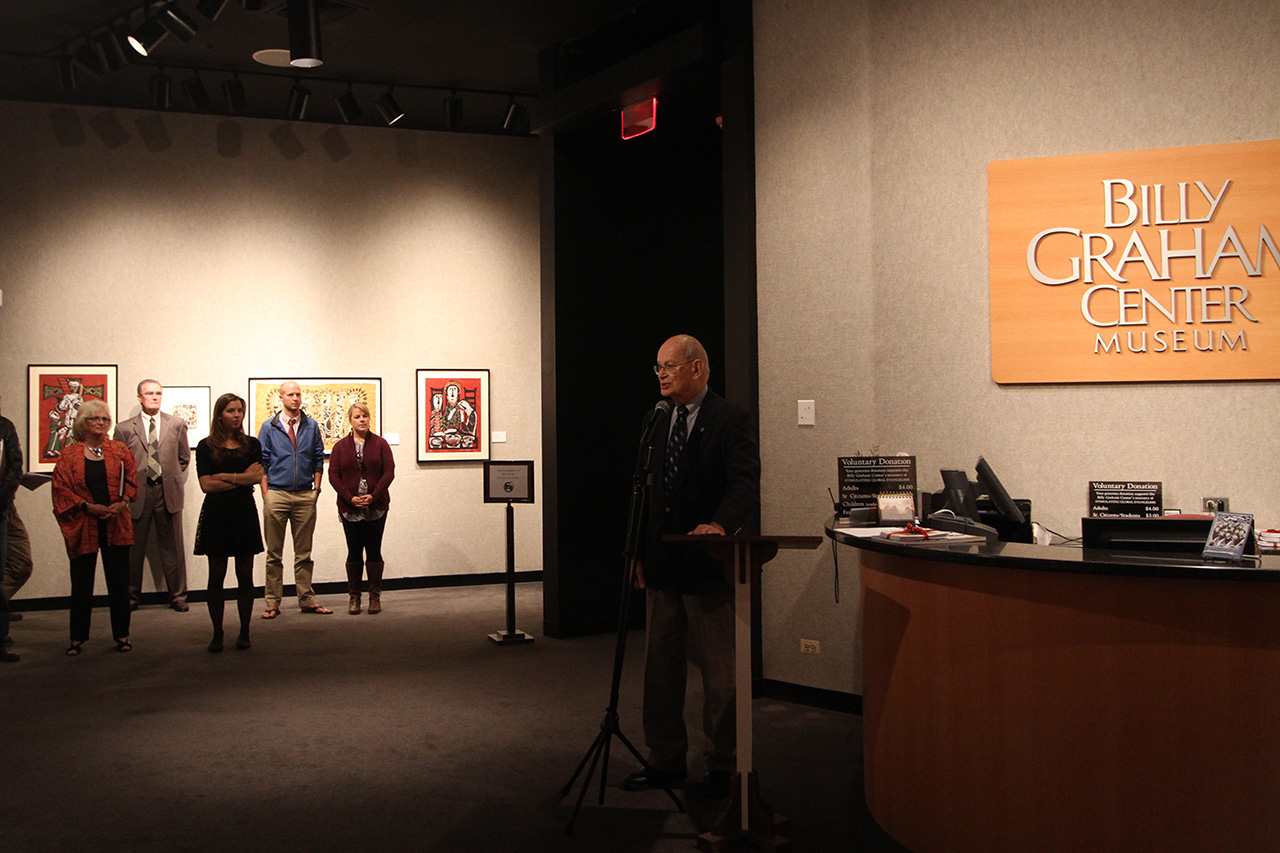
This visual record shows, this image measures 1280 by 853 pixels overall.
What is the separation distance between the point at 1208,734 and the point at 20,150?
9.56m

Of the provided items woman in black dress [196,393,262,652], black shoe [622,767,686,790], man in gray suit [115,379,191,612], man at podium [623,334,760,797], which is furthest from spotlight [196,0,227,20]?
black shoe [622,767,686,790]

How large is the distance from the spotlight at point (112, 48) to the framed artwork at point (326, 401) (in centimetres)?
287

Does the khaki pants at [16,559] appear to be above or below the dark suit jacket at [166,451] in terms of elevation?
below

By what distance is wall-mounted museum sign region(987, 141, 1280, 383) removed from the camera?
4.15 metres

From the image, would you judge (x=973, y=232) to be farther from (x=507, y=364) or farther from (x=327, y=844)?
(x=507, y=364)

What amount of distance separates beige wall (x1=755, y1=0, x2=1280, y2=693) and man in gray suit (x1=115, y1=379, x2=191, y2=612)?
558 cm

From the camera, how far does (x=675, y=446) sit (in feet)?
12.8

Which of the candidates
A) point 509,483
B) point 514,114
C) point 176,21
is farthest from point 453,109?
point 509,483

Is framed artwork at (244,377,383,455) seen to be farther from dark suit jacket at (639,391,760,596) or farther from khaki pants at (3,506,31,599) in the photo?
dark suit jacket at (639,391,760,596)

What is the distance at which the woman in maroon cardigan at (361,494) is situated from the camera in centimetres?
806

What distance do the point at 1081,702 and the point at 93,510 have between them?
5951 mm

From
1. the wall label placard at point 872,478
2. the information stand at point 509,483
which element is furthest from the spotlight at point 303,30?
the wall label placard at point 872,478

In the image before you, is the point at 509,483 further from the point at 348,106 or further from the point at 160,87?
the point at 160,87

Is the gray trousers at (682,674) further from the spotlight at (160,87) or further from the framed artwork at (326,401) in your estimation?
the spotlight at (160,87)
